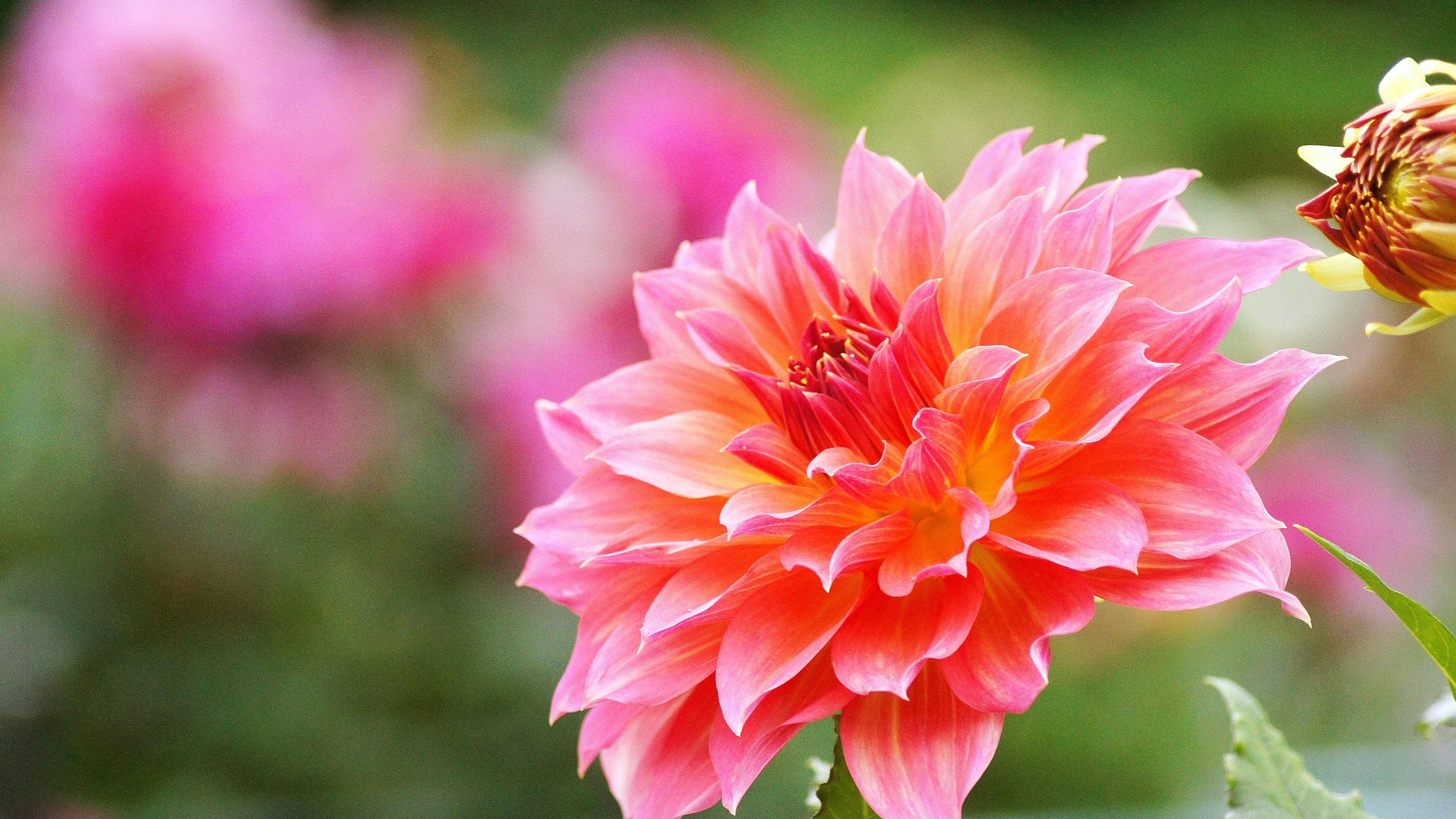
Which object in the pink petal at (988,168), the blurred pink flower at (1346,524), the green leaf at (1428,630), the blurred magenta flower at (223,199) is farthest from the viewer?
the blurred pink flower at (1346,524)

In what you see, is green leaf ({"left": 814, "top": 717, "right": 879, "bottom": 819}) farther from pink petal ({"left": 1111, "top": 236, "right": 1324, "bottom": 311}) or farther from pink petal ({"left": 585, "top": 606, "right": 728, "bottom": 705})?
pink petal ({"left": 1111, "top": 236, "right": 1324, "bottom": 311})

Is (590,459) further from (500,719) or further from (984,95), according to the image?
(984,95)

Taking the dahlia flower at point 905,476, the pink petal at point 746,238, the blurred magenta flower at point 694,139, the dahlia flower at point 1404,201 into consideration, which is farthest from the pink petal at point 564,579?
the blurred magenta flower at point 694,139

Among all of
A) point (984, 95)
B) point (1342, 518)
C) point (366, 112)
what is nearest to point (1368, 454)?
point (1342, 518)

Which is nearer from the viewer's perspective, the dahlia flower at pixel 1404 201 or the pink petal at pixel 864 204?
the dahlia flower at pixel 1404 201

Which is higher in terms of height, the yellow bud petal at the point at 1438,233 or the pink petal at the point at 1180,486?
the yellow bud petal at the point at 1438,233

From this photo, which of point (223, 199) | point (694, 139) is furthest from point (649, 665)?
point (694, 139)

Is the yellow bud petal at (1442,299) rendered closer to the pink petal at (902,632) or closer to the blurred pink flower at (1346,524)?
the pink petal at (902,632)

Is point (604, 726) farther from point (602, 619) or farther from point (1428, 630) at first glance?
point (1428, 630)
